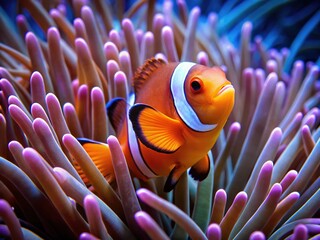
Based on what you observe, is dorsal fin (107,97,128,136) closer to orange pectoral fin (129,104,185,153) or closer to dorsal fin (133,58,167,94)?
dorsal fin (133,58,167,94)

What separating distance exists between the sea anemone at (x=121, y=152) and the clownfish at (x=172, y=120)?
6cm

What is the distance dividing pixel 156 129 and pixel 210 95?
141 mm

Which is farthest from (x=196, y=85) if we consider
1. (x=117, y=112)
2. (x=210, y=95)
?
(x=117, y=112)

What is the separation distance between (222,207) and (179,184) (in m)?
0.16

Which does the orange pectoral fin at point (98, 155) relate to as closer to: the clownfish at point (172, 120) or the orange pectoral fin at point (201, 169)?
the clownfish at point (172, 120)

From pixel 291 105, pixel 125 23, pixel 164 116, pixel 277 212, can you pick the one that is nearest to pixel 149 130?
pixel 164 116

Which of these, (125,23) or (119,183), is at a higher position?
(125,23)

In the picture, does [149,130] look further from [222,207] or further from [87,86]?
[87,86]

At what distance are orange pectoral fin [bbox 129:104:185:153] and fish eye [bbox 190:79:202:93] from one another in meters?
0.09

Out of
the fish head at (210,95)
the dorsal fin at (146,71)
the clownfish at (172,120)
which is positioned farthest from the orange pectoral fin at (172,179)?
the dorsal fin at (146,71)

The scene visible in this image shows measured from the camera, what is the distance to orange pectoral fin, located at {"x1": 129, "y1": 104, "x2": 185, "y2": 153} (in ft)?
2.64

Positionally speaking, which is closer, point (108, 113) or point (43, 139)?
point (43, 139)

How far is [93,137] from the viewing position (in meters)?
1.05

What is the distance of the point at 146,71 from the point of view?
962 millimetres
